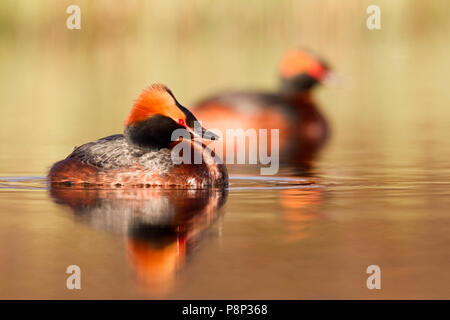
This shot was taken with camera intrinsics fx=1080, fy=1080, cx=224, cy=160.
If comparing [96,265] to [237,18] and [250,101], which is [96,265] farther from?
[237,18]

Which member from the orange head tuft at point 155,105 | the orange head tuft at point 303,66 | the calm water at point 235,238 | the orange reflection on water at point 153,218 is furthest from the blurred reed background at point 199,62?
the calm water at point 235,238

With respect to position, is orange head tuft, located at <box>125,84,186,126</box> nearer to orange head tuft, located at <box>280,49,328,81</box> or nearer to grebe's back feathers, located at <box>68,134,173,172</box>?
grebe's back feathers, located at <box>68,134,173,172</box>

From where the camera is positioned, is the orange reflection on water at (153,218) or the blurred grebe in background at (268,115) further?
the blurred grebe in background at (268,115)

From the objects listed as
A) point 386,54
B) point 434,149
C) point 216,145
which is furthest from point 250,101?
point 386,54

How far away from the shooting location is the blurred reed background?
17.5 m

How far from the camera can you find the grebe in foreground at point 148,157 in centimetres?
1014

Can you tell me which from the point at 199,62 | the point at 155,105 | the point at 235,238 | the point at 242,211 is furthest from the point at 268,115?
the point at 199,62

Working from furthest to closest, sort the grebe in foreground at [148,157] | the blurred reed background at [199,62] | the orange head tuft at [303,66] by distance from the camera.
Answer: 1. the orange head tuft at [303,66]
2. the blurred reed background at [199,62]
3. the grebe in foreground at [148,157]

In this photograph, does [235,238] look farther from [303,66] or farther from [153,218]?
[303,66]

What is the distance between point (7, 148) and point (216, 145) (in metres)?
2.84

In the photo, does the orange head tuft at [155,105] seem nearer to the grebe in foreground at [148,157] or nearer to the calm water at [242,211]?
the grebe in foreground at [148,157]

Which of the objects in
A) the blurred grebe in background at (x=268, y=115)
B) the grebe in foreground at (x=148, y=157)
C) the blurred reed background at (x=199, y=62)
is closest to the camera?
the grebe in foreground at (x=148, y=157)

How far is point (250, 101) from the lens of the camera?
54.5 feet

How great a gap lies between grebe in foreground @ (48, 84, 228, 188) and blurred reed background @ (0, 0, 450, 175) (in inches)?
67.1
